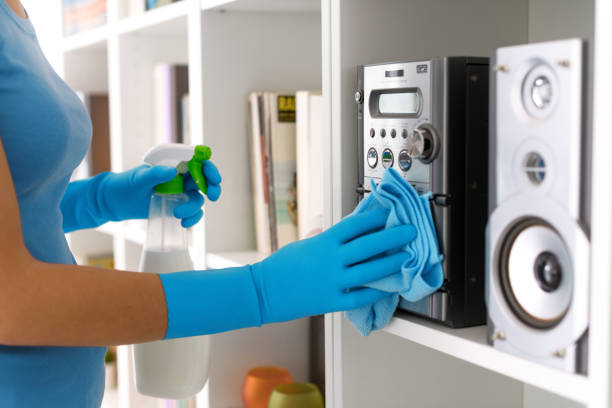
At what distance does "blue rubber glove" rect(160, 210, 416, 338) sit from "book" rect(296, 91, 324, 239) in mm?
407

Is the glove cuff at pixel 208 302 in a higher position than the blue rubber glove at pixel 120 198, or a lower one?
lower

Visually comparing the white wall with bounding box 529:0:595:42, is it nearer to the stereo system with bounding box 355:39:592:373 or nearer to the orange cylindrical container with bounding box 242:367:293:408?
the stereo system with bounding box 355:39:592:373

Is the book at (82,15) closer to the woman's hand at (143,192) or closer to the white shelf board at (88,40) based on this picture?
the white shelf board at (88,40)

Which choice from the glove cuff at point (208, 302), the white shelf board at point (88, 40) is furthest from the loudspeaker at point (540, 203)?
the white shelf board at point (88, 40)

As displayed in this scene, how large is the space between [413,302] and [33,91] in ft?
1.59

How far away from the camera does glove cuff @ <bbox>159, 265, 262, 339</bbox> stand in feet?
2.38

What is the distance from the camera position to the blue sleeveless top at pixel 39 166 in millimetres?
770

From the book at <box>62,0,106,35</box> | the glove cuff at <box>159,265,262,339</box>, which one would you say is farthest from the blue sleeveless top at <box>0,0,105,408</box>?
the book at <box>62,0,106,35</box>

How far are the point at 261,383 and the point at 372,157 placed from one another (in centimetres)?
54

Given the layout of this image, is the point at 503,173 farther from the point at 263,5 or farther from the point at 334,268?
the point at 263,5

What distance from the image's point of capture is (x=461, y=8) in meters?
0.92

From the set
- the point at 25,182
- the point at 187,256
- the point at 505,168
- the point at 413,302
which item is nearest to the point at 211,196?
the point at 187,256

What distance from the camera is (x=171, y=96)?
156 cm

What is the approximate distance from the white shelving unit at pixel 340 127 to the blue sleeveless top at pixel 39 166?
0.31 m
